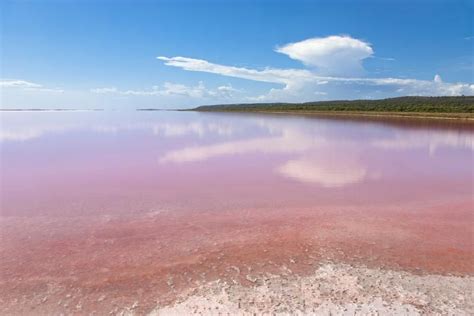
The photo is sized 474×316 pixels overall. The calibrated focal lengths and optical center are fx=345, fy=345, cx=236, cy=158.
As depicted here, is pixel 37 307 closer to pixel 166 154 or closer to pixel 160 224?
pixel 160 224

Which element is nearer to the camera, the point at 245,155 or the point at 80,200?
the point at 80,200

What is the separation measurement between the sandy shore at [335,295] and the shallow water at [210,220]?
26 cm

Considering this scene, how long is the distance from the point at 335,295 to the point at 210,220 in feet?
8.47

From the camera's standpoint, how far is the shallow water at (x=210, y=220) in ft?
12.8

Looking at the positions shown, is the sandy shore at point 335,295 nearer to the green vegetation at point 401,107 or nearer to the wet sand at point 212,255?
the wet sand at point 212,255

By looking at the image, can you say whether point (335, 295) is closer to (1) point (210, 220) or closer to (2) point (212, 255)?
(2) point (212, 255)

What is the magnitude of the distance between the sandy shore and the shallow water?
10.1 inches

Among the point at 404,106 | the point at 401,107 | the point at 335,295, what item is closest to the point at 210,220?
the point at 335,295

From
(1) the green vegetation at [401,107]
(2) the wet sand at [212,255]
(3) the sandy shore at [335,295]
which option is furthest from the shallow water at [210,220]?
(1) the green vegetation at [401,107]

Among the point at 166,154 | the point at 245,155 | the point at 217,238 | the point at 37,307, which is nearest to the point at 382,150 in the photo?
the point at 245,155

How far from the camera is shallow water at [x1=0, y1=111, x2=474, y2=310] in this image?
12.8ft

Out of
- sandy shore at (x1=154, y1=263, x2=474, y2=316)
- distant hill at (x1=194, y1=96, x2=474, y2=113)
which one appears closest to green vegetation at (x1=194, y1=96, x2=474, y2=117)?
distant hill at (x1=194, y1=96, x2=474, y2=113)

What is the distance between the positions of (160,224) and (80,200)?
218 cm

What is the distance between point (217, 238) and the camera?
4.74 metres
